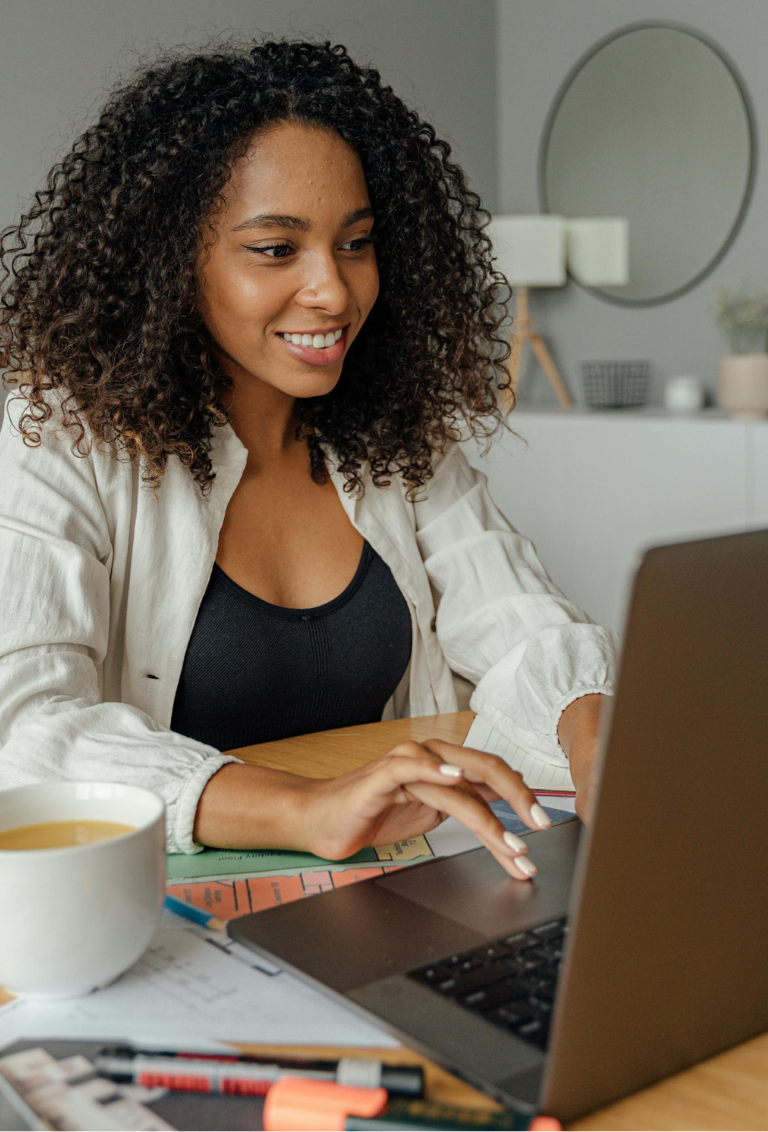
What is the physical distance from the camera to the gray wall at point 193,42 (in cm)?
345

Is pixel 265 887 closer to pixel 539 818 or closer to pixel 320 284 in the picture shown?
pixel 539 818

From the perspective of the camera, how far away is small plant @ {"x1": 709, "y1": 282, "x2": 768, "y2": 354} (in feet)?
12.1

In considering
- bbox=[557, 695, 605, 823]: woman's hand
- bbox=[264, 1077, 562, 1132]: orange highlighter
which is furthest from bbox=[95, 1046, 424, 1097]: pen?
bbox=[557, 695, 605, 823]: woman's hand

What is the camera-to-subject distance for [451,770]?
760 mm

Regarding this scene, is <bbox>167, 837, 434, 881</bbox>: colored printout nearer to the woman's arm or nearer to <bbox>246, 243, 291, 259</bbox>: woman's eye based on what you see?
the woman's arm

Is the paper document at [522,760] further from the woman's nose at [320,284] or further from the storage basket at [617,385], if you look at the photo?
the storage basket at [617,385]

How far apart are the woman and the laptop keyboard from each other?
34 centimetres

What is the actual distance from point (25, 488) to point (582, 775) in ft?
1.97

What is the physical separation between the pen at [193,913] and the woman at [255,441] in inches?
9.2

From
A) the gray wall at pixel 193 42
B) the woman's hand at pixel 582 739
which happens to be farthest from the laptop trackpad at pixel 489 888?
the gray wall at pixel 193 42

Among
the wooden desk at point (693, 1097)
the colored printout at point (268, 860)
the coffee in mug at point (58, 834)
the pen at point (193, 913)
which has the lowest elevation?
the wooden desk at point (693, 1097)

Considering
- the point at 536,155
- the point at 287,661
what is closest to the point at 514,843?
the point at 287,661

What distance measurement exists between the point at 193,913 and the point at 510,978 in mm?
224

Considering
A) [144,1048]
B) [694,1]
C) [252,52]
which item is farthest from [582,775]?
[694,1]
